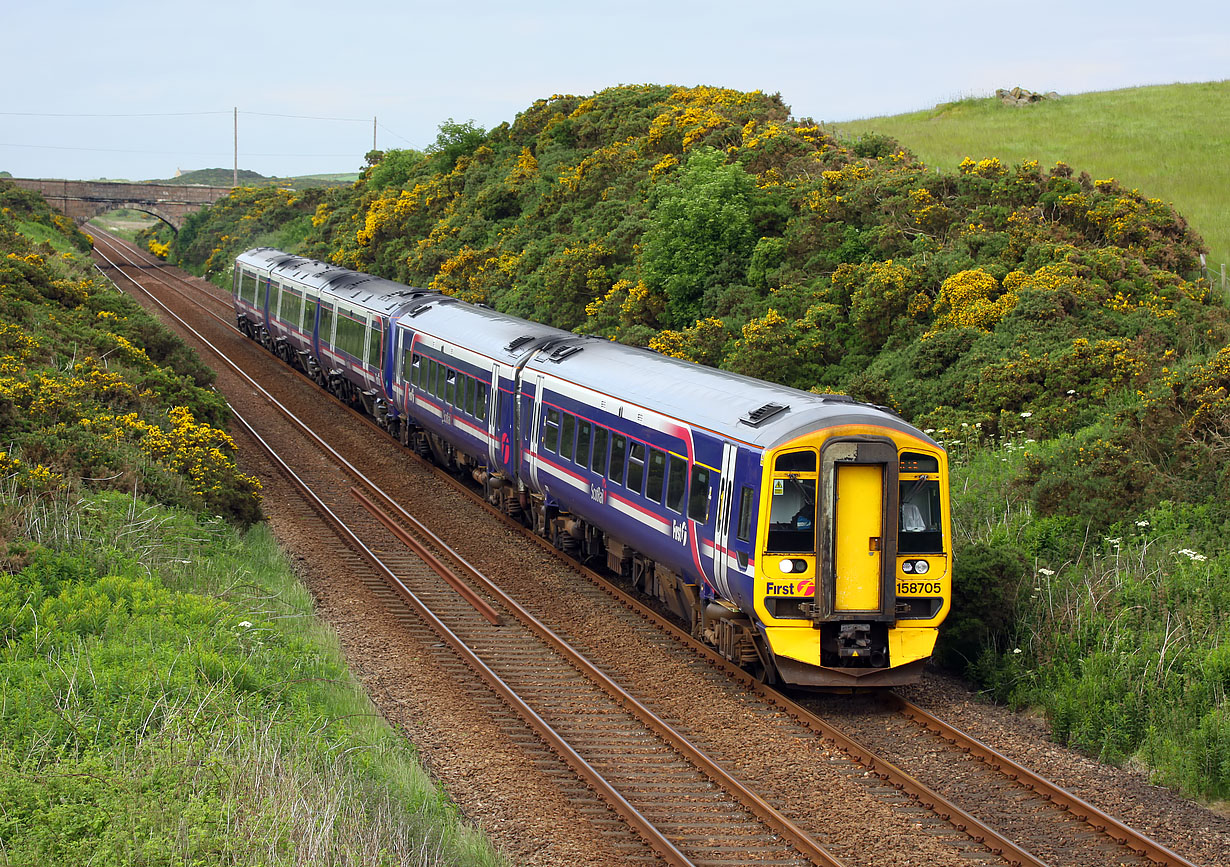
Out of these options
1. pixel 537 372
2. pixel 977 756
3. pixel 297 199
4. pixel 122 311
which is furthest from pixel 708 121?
pixel 297 199

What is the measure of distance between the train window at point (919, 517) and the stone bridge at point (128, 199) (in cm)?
8269

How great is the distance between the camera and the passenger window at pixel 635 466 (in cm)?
1476

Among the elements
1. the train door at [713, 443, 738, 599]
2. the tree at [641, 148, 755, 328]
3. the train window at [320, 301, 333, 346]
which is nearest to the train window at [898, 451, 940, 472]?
the train door at [713, 443, 738, 599]

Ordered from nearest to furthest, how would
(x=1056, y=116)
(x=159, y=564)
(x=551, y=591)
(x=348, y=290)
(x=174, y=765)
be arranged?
(x=174, y=765) < (x=159, y=564) < (x=551, y=591) < (x=348, y=290) < (x=1056, y=116)

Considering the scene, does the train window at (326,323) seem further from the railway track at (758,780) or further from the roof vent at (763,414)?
the roof vent at (763,414)

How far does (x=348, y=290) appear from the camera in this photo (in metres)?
31.5

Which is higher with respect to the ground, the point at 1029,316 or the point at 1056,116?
the point at 1056,116

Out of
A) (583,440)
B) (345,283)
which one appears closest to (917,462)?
(583,440)

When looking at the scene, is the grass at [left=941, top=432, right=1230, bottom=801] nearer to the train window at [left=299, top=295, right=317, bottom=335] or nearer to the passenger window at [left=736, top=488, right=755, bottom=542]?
the passenger window at [left=736, top=488, right=755, bottom=542]

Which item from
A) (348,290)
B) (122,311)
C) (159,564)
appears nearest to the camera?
(159,564)

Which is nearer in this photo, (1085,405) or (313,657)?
(313,657)

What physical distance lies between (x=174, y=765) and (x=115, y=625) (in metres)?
3.92

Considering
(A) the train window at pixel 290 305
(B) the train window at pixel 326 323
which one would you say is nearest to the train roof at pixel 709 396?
(B) the train window at pixel 326 323

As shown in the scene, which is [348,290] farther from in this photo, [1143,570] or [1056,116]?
[1056,116]
